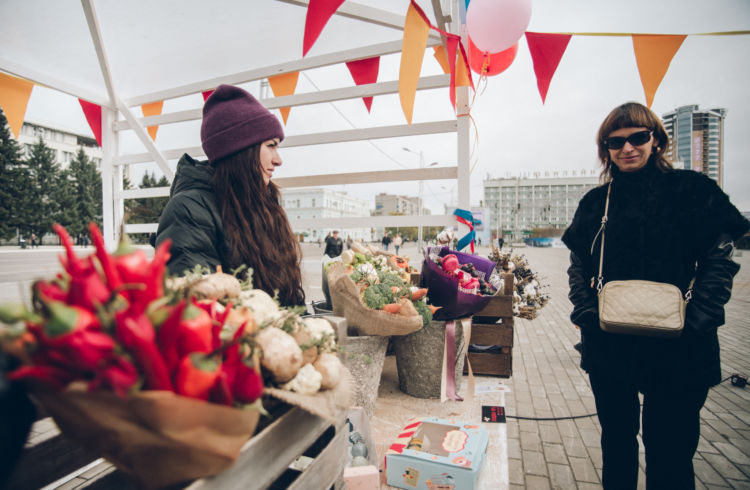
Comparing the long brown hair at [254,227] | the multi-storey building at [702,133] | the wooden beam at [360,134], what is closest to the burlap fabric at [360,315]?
the long brown hair at [254,227]

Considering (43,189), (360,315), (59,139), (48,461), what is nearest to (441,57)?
(360,315)

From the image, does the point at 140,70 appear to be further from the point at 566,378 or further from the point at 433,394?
the point at 566,378

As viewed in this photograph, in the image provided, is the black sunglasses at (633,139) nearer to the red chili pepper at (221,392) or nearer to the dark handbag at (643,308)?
the dark handbag at (643,308)

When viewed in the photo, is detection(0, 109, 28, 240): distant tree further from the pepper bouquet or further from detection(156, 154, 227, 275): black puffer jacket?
the pepper bouquet

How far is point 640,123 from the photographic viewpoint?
67.7 inches

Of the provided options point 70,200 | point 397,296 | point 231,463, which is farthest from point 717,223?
point 70,200

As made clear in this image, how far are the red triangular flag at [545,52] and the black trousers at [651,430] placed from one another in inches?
92.3

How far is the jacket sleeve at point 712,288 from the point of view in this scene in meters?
1.53

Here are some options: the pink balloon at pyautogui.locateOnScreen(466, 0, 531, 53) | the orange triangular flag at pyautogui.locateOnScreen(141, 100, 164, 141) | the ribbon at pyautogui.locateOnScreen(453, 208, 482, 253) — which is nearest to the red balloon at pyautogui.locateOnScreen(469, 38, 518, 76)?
the pink balloon at pyautogui.locateOnScreen(466, 0, 531, 53)

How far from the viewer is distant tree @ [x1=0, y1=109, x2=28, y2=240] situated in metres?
37.2

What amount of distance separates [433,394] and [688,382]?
119 centimetres

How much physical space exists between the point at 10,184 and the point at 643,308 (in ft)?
174

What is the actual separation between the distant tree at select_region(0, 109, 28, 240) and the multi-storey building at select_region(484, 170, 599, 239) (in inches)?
3115

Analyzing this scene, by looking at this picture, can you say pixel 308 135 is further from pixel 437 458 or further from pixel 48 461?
pixel 48 461
